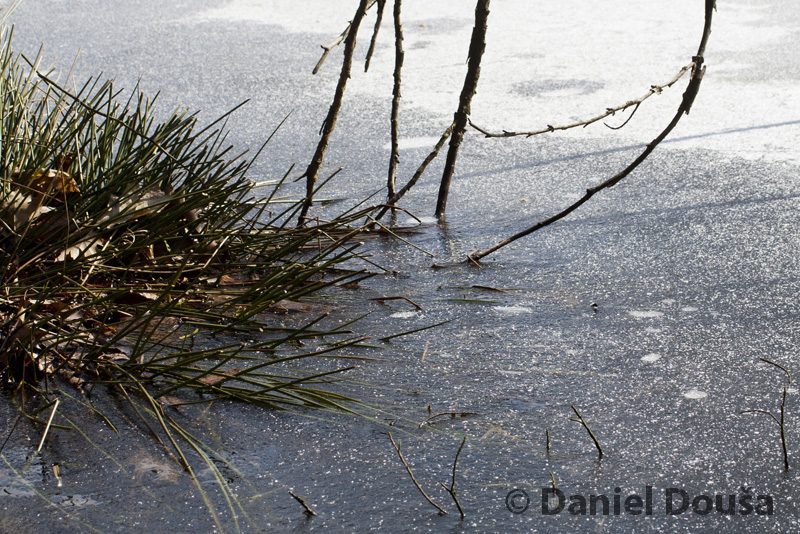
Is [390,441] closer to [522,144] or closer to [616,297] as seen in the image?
[616,297]

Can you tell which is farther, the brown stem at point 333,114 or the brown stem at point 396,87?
the brown stem at point 396,87

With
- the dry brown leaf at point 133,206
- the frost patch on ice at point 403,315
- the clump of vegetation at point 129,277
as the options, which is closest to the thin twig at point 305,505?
the clump of vegetation at point 129,277

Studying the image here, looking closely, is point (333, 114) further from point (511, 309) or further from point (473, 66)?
point (511, 309)

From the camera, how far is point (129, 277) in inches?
61.1

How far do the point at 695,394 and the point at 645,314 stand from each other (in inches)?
11.6

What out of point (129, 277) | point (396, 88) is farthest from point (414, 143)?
point (129, 277)

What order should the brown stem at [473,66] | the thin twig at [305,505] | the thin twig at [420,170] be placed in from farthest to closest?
1. the thin twig at [420,170]
2. the brown stem at [473,66]
3. the thin twig at [305,505]

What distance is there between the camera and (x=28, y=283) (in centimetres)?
142

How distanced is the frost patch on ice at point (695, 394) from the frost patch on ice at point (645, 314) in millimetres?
272

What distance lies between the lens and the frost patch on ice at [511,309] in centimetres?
156

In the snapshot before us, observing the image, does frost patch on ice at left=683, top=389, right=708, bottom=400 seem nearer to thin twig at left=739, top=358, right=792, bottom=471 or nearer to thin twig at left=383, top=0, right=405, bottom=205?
thin twig at left=739, top=358, right=792, bottom=471

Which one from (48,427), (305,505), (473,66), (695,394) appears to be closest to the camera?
(305,505)

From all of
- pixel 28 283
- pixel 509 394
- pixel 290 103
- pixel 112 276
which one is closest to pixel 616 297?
pixel 509 394

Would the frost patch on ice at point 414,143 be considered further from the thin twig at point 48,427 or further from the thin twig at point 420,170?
the thin twig at point 48,427
